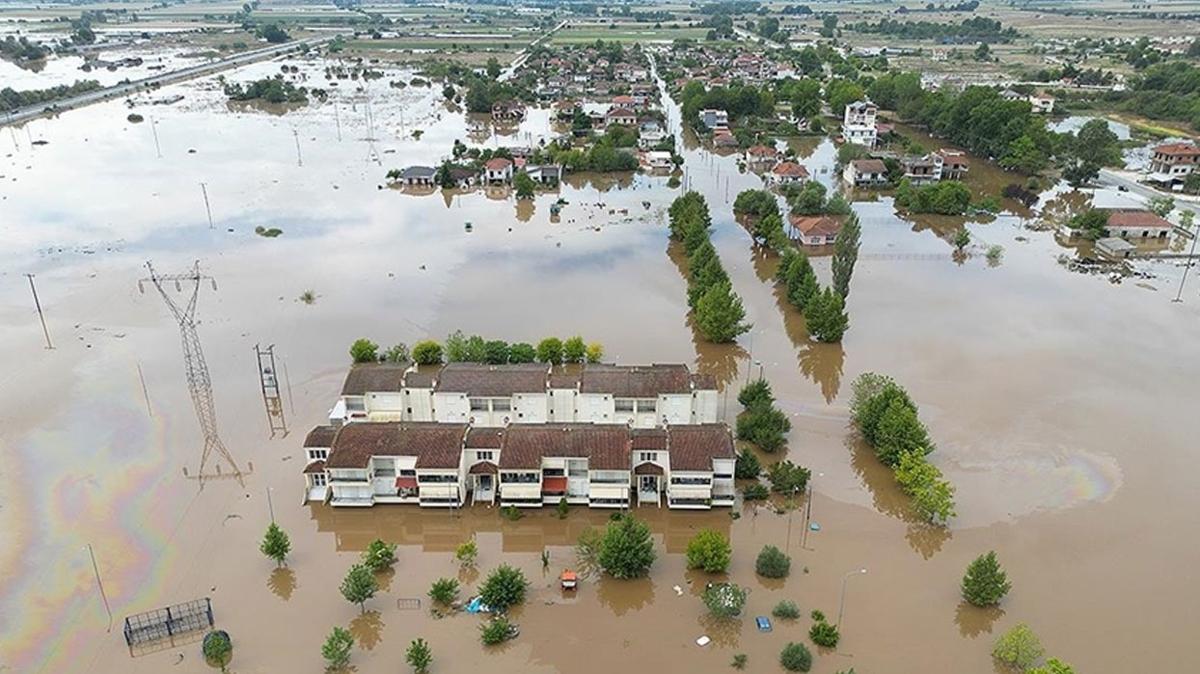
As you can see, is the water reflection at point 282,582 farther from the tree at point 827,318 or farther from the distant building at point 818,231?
the distant building at point 818,231

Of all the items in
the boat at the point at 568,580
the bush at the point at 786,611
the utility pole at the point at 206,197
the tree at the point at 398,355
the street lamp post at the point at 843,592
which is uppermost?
the utility pole at the point at 206,197

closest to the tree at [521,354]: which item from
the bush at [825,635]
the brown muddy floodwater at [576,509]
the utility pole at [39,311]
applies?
the brown muddy floodwater at [576,509]

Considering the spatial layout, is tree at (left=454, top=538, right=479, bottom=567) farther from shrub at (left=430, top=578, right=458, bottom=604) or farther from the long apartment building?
the long apartment building

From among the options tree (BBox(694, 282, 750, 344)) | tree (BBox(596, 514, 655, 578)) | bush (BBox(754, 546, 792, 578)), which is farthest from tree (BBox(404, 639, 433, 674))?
tree (BBox(694, 282, 750, 344))

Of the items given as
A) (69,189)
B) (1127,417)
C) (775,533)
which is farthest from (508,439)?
(69,189)

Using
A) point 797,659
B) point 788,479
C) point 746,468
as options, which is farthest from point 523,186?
point 797,659

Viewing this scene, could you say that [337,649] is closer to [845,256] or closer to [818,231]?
[845,256]
